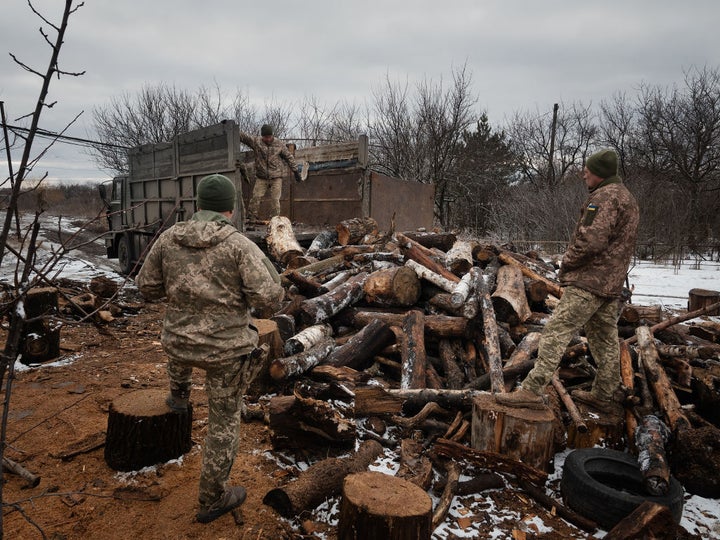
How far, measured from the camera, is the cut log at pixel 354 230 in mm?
8836

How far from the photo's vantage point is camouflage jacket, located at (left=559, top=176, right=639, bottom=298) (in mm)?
3834

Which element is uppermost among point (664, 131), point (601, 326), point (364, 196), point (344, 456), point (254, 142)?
point (664, 131)

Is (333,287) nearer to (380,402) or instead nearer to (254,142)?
(380,402)

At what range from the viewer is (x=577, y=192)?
19234 mm

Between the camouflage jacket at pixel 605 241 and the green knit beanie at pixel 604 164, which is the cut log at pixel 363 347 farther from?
the green knit beanie at pixel 604 164

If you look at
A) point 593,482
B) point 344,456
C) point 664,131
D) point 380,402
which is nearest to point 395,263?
point 380,402

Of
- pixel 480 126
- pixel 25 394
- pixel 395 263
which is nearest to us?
pixel 25 394

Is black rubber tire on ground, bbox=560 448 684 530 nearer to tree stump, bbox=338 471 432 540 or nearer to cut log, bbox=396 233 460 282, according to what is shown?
tree stump, bbox=338 471 432 540

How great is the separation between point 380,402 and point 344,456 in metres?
0.69

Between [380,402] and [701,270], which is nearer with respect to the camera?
[380,402]

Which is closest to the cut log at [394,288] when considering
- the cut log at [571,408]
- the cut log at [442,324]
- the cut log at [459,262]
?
the cut log at [442,324]

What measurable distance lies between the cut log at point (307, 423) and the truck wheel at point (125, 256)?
31.3ft

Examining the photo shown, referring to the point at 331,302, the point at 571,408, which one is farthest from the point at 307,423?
the point at 331,302

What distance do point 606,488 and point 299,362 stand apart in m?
2.91
